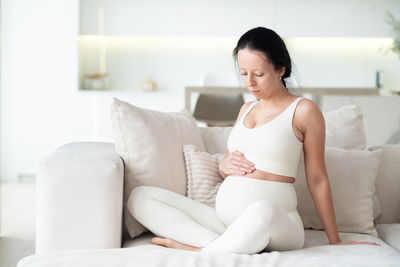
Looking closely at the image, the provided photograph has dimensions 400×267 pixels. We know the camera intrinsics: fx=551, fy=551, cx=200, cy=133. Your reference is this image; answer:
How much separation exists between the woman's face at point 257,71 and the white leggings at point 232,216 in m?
0.34

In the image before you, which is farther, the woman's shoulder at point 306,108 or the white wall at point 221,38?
the white wall at point 221,38

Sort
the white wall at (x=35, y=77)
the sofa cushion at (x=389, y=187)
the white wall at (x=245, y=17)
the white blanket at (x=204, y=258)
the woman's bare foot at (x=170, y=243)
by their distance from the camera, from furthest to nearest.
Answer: the white wall at (x=245, y=17) < the white wall at (x=35, y=77) < the sofa cushion at (x=389, y=187) < the woman's bare foot at (x=170, y=243) < the white blanket at (x=204, y=258)

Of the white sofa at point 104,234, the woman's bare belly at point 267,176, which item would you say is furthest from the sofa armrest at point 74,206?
the woman's bare belly at point 267,176

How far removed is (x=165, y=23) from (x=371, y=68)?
2.50 meters

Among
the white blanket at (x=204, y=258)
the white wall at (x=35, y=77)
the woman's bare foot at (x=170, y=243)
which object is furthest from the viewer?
the white wall at (x=35, y=77)

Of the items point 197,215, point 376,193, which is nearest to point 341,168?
point 376,193

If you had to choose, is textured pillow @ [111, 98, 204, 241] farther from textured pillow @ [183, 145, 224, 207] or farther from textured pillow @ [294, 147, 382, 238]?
textured pillow @ [294, 147, 382, 238]

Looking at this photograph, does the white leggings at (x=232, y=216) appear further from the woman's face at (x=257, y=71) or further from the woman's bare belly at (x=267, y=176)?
the woman's face at (x=257, y=71)

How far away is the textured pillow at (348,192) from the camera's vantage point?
7.25 feet

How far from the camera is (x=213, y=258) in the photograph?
163 centimetres

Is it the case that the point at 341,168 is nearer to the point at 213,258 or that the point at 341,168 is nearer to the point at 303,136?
the point at 303,136

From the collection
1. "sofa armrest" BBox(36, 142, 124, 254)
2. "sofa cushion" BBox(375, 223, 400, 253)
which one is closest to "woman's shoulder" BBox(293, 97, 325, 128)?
"sofa cushion" BBox(375, 223, 400, 253)

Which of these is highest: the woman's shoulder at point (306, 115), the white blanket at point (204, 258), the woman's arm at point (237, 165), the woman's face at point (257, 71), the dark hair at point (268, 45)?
the dark hair at point (268, 45)

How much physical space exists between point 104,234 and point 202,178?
490 millimetres
